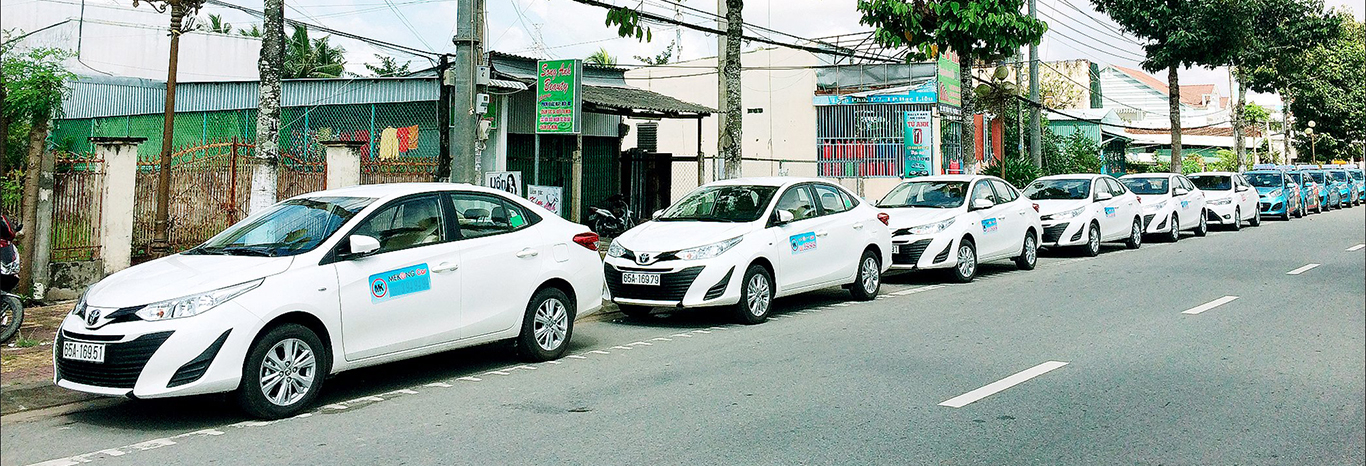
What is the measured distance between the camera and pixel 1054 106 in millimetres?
48906

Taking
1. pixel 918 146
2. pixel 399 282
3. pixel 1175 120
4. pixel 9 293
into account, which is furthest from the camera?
pixel 1175 120

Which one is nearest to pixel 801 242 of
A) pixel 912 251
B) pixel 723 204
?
→ pixel 723 204

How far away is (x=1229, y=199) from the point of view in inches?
987

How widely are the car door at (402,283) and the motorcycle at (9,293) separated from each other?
3940mm

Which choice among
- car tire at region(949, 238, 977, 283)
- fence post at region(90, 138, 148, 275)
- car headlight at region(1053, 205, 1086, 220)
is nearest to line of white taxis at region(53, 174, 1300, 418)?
car tire at region(949, 238, 977, 283)

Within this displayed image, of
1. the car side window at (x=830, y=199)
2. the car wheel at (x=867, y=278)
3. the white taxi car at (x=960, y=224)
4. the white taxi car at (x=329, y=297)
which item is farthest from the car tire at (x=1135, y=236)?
the white taxi car at (x=329, y=297)

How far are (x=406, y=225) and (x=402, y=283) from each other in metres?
0.52

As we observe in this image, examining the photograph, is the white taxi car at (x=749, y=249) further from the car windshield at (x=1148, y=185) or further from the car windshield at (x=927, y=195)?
the car windshield at (x=1148, y=185)

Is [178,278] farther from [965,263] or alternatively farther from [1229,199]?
[1229,199]

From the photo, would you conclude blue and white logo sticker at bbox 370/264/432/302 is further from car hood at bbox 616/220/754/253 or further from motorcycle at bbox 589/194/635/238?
motorcycle at bbox 589/194/635/238

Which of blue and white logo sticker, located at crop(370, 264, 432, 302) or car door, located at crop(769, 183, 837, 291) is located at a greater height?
car door, located at crop(769, 183, 837, 291)

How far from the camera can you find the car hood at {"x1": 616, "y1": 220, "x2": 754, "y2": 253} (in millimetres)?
10312

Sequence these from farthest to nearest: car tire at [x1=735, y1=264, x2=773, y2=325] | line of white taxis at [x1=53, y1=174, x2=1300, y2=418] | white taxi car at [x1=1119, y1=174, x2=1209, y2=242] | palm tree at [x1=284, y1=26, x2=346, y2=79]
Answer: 1. palm tree at [x1=284, y1=26, x2=346, y2=79]
2. white taxi car at [x1=1119, y1=174, x2=1209, y2=242]
3. car tire at [x1=735, y1=264, x2=773, y2=325]
4. line of white taxis at [x1=53, y1=174, x2=1300, y2=418]

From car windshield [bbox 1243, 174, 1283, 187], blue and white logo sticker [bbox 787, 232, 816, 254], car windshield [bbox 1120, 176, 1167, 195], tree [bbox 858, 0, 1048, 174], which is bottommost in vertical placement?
blue and white logo sticker [bbox 787, 232, 816, 254]
